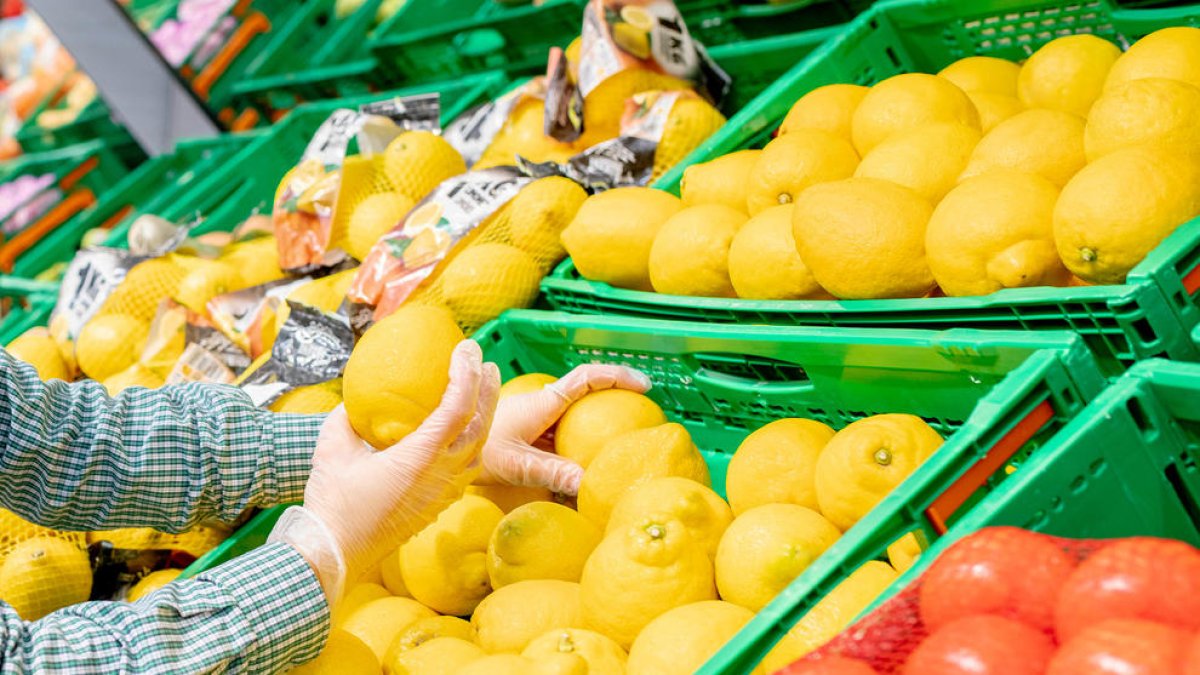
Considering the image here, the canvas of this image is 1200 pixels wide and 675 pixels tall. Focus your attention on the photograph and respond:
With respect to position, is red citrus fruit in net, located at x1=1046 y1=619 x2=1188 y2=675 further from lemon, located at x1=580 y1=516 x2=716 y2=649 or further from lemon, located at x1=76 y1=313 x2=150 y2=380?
lemon, located at x1=76 y1=313 x2=150 y2=380

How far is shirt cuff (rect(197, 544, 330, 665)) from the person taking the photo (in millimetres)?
1732

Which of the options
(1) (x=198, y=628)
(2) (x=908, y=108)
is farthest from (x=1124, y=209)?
(1) (x=198, y=628)

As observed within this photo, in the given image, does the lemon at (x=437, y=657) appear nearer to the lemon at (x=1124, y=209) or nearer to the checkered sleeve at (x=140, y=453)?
the checkered sleeve at (x=140, y=453)

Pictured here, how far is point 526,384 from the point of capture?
8.18 feet

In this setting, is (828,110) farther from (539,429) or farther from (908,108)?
(539,429)

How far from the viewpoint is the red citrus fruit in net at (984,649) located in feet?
3.26

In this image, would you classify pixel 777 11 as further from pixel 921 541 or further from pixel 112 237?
pixel 112 237

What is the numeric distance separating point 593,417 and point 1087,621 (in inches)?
53.2

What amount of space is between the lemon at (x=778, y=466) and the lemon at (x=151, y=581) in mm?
1328

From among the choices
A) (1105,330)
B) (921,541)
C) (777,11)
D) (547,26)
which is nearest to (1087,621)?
(921,541)

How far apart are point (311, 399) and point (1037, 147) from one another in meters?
1.67

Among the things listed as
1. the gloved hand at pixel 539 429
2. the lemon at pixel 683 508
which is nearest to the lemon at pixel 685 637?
the lemon at pixel 683 508

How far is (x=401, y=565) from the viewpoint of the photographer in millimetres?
2162

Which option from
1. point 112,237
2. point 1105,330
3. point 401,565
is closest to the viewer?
point 1105,330
